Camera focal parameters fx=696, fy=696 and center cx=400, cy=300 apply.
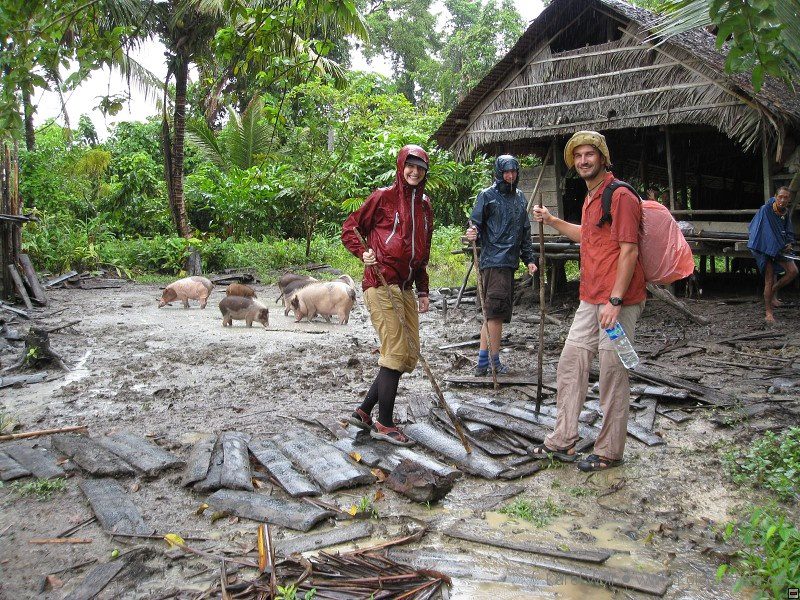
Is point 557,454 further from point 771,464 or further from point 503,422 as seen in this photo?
point 771,464

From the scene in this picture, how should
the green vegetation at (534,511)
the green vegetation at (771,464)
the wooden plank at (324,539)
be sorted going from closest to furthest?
the wooden plank at (324,539) → the green vegetation at (534,511) → the green vegetation at (771,464)

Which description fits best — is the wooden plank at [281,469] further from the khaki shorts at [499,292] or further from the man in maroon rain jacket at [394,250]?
the khaki shorts at [499,292]

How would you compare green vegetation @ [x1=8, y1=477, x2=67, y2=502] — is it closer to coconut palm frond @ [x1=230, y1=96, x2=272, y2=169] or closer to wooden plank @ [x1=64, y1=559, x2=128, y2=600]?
wooden plank @ [x1=64, y1=559, x2=128, y2=600]

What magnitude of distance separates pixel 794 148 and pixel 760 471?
25.7 ft

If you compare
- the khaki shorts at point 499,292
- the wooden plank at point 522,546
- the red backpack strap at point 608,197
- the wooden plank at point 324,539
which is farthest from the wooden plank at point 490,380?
the wooden plank at point 324,539

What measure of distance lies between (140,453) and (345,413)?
185 centimetres

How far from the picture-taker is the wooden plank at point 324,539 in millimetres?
3746

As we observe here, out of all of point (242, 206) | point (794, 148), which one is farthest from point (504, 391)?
point (242, 206)

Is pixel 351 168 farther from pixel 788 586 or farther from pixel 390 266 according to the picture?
pixel 788 586

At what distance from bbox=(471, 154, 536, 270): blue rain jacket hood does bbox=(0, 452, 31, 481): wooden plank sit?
15.1ft

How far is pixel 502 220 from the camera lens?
7.28 metres

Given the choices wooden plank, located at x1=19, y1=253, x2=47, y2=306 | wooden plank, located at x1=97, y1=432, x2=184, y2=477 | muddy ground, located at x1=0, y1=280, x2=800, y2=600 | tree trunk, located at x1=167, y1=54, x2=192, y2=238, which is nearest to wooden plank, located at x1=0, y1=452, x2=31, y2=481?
muddy ground, located at x1=0, y1=280, x2=800, y2=600

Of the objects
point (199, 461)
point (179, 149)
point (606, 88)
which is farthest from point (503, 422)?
point (179, 149)

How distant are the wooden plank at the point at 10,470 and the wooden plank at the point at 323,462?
69.9 inches
